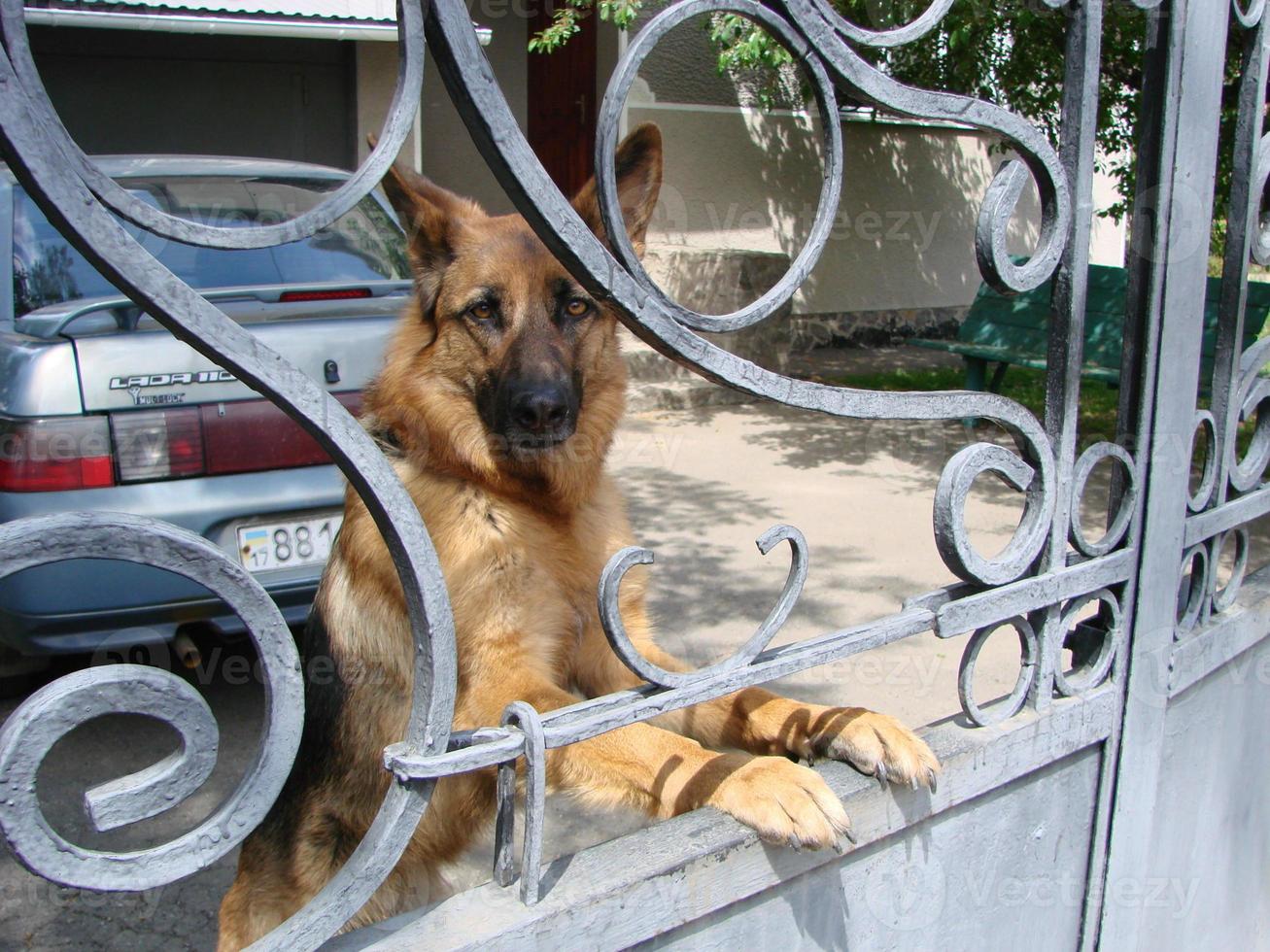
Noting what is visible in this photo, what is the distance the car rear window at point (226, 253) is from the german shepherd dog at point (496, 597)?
1525 mm

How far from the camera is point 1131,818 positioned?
1813mm

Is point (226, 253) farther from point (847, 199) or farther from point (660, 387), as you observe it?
point (847, 199)

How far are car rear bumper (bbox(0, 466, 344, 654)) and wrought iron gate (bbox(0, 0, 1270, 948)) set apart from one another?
2401mm

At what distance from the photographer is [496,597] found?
2000 millimetres

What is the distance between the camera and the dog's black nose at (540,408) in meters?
2.25

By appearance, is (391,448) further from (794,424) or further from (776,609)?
(794,424)

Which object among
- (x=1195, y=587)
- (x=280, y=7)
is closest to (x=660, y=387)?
(x=280, y=7)

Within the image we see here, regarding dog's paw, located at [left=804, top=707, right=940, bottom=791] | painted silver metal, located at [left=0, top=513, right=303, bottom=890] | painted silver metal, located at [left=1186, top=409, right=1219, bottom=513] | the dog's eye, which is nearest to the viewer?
painted silver metal, located at [left=0, top=513, right=303, bottom=890]

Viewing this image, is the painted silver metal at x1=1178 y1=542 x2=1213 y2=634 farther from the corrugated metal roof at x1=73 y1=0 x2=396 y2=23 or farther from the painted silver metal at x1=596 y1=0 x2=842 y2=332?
the corrugated metal roof at x1=73 y1=0 x2=396 y2=23

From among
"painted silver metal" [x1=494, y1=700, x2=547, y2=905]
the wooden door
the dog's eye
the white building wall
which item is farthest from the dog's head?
the wooden door

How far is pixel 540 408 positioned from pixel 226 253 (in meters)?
2.18

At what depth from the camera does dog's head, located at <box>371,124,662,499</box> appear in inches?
88.6

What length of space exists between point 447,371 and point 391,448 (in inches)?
9.4

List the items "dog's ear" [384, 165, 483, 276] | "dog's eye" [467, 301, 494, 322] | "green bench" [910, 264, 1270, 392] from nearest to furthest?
"dog's ear" [384, 165, 483, 276], "dog's eye" [467, 301, 494, 322], "green bench" [910, 264, 1270, 392]
